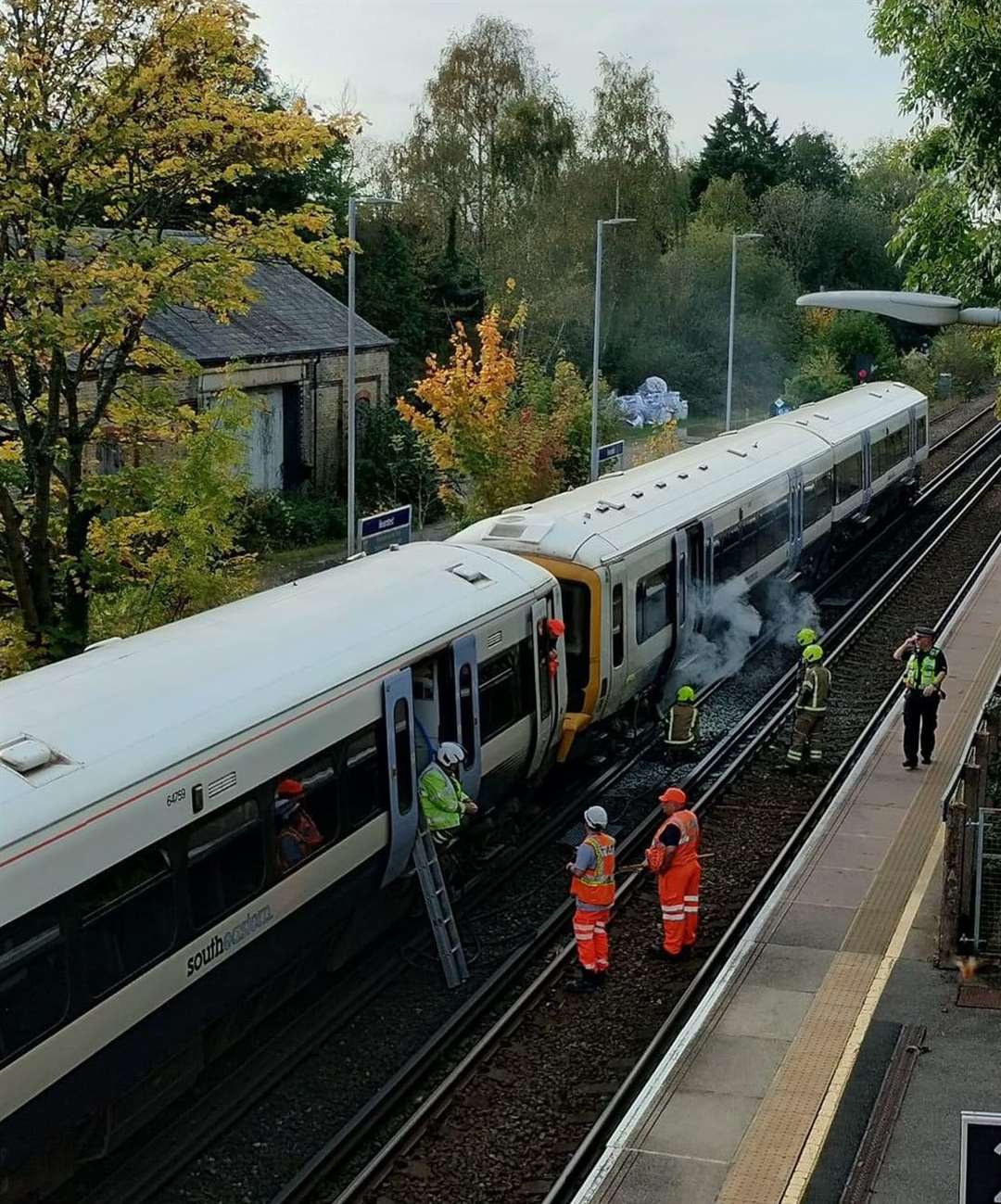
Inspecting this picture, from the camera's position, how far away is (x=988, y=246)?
59.1 feet

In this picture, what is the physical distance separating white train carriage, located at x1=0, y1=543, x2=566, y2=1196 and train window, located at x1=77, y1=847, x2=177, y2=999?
0.01 metres

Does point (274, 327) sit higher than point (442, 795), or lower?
higher

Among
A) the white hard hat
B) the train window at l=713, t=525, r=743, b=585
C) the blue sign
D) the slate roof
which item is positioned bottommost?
the white hard hat

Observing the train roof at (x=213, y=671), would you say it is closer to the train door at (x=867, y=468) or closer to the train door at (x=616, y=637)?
the train door at (x=616, y=637)

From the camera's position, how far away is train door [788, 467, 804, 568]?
2338 centimetres

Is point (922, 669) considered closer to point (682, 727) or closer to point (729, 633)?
point (682, 727)

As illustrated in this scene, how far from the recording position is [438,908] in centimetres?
1197

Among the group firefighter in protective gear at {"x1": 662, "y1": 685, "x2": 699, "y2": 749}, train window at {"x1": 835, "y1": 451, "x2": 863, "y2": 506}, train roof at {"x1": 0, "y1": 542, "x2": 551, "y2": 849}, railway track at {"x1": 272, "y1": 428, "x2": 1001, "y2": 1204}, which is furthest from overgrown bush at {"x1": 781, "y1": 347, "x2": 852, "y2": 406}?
train roof at {"x1": 0, "y1": 542, "x2": 551, "y2": 849}

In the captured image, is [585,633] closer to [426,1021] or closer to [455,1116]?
[426,1021]

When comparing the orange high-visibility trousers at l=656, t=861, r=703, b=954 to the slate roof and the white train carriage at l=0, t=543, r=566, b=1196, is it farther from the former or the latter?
the slate roof

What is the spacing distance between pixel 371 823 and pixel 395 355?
110 ft

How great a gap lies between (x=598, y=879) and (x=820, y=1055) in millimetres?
2140

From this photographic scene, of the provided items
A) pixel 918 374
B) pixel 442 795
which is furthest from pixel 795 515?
pixel 918 374

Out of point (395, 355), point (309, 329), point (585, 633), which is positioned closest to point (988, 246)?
point (585, 633)
